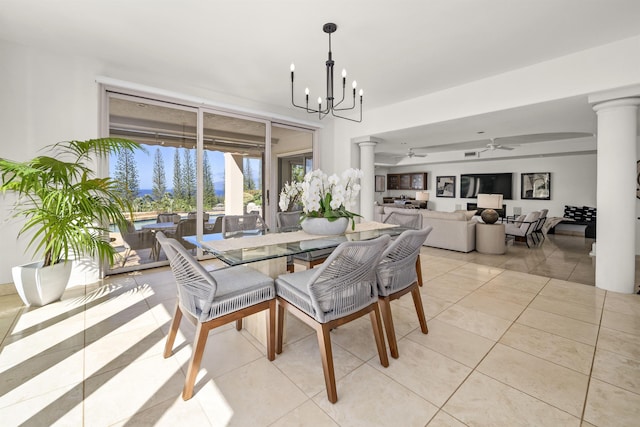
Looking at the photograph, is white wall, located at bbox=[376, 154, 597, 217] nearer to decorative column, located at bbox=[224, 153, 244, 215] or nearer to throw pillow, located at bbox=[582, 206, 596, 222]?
throw pillow, located at bbox=[582, 206, 596, 222]

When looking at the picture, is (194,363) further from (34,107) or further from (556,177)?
(556,177)

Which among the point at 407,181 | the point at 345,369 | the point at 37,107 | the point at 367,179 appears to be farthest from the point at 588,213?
the point at 37,107

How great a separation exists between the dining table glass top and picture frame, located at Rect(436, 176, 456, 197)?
8.32m

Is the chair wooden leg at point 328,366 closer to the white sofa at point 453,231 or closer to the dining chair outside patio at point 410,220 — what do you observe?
the dining chair outside patio at point 410,220

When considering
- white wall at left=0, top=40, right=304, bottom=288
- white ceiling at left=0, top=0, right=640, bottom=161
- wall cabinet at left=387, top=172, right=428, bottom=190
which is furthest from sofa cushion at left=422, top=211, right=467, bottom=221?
wall cabinet at left=387, top=172, right=428, bottom=190

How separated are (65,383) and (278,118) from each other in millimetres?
4179

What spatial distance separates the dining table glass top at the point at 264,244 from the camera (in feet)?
5.56

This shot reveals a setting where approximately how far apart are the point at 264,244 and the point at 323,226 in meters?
0.54

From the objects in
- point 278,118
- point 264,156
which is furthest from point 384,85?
point 264,156

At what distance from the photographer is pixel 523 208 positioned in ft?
27.2

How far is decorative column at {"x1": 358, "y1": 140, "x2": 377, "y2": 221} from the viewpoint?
18.4 ft

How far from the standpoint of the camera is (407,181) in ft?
37.9

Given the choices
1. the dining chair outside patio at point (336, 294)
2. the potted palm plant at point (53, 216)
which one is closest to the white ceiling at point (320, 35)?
the potted palm plant at point (53, 216)

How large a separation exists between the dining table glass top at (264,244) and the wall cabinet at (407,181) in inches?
350
